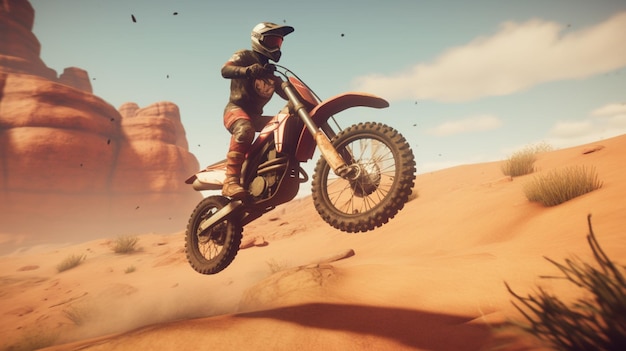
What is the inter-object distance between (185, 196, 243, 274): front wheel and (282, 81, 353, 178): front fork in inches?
71.4

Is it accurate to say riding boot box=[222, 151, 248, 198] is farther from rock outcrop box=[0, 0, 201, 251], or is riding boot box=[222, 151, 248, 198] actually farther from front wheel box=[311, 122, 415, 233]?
rock outcrop box=[0, 0, 201, 251]

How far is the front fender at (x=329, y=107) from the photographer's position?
329cm

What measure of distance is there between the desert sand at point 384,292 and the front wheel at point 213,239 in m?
0.74

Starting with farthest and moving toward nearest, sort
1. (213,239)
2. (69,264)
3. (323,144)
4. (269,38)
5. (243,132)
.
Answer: (69,264) → (213,239) → (243,132) → (269,38) → (323,144)

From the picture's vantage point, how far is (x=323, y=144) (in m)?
3.04

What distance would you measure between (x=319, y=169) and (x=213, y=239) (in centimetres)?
232

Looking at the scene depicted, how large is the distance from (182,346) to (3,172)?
54.4 m

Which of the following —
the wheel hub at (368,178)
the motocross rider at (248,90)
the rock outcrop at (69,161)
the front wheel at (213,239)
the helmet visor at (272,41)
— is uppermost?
the rock outcrop at (69,161)

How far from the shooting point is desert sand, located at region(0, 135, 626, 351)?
2523 millimetres

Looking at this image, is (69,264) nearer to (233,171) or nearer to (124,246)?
(124,246)

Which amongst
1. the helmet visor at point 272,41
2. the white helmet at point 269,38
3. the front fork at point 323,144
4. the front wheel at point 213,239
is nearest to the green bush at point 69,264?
the front wheel at point 213,239

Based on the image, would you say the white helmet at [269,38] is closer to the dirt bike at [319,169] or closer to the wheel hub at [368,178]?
the dirt bike at [319,169]

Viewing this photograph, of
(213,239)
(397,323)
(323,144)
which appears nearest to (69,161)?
(213,239)

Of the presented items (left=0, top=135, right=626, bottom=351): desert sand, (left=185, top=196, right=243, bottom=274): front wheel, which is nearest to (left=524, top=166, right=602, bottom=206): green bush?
(left=0, top=135, right=626, bottom=351): desert sand
